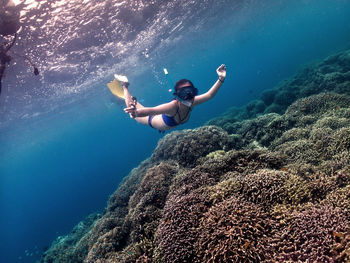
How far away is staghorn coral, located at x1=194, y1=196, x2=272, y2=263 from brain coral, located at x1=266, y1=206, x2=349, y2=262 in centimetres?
20

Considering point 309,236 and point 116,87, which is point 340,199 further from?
point 116,87

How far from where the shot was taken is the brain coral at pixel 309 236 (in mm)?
2492

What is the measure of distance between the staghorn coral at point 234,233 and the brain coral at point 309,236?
0.20 meters

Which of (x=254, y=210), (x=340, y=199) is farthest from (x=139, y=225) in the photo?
(x=340, y=199)

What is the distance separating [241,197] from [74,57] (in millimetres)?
20477

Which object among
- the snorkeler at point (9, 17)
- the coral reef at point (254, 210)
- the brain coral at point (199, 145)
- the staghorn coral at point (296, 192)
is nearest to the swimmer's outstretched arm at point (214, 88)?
the coral reef at point (254, 210)

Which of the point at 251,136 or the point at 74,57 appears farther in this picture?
the point at 74,57

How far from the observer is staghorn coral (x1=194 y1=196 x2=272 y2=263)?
9.34 feet

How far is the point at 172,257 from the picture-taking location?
11.1 ft

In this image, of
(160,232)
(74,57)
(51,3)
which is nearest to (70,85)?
(74,57)

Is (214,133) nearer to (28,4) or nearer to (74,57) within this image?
(28,4)

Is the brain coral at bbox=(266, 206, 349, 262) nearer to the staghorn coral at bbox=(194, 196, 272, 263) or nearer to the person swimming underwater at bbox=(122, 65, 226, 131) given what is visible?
the staghorn coral at bbox=(194, 196, 272, 263)

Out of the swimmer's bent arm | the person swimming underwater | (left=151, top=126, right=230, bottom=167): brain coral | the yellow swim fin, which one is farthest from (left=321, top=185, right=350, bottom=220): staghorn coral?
the yellow swim fin

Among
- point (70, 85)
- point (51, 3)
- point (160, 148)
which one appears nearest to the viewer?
point (51, 3)
